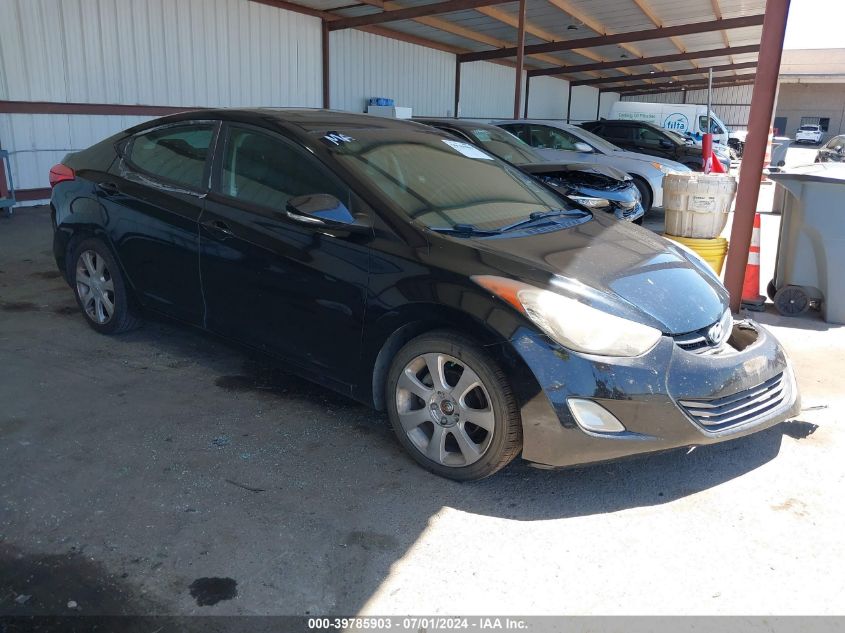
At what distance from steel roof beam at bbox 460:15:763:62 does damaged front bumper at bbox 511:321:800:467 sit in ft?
58.6

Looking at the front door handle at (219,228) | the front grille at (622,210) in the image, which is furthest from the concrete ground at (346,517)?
the front grille at (622,210)

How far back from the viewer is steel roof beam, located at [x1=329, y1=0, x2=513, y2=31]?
44.4 feet

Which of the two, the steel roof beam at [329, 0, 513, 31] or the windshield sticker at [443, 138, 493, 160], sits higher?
the steel roof beam at [329, 0, 513, 31]

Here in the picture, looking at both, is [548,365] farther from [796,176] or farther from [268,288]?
[796,176]

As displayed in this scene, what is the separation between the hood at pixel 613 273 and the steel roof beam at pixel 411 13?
11.0 m

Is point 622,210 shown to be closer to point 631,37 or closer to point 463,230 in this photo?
point 463,230

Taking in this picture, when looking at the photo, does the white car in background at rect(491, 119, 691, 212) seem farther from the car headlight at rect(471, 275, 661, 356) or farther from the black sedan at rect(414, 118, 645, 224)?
the car headlight at rect(471, 275, 661, 356)

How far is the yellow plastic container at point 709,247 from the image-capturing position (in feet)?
18.9

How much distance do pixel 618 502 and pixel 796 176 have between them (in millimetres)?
3875

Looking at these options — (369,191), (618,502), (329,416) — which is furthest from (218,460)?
(618,502)

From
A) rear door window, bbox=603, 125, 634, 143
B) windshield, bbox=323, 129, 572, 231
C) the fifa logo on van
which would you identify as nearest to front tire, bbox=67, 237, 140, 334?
windshield, bbox=323, 129, 572, 231

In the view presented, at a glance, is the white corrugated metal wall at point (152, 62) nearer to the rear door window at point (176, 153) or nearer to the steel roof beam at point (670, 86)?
the rear door window at point (176, 153)

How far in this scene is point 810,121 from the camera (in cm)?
5450

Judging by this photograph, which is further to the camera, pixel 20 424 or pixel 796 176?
pixel 796 176
